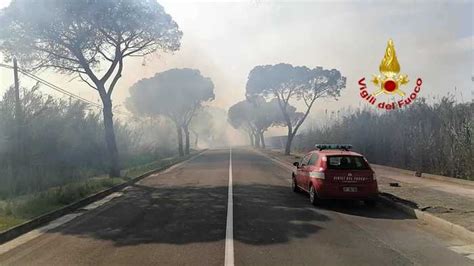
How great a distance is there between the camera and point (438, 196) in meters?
12.7

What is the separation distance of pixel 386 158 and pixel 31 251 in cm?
2146

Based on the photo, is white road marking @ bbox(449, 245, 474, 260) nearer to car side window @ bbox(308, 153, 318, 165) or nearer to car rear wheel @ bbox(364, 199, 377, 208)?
car rear wheel @ bbox(364, 199, 377, 208)

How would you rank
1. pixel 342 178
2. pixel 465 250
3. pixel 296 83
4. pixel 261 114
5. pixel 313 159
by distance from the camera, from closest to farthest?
pixel 465 250 < pixel 342 178 < pixel 313 159 < pixel 296 83 < pixel 261 114

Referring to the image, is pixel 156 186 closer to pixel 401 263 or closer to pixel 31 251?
pixel 31 251

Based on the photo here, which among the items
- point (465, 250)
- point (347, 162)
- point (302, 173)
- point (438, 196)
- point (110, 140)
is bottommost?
point (465, 250)

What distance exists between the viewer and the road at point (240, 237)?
22.1 feet

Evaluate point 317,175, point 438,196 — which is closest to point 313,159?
A: point 317,175

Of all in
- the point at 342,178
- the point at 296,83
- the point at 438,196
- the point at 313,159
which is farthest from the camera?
the point at 296,83

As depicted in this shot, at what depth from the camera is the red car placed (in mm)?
11773

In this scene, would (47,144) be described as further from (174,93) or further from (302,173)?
(174,93)

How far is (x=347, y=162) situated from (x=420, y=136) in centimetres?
1041

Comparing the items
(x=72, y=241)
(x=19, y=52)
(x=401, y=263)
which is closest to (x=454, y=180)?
(x=401, y=263)

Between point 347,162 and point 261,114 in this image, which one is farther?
point 261,114

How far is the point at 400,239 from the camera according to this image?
8094 mm
